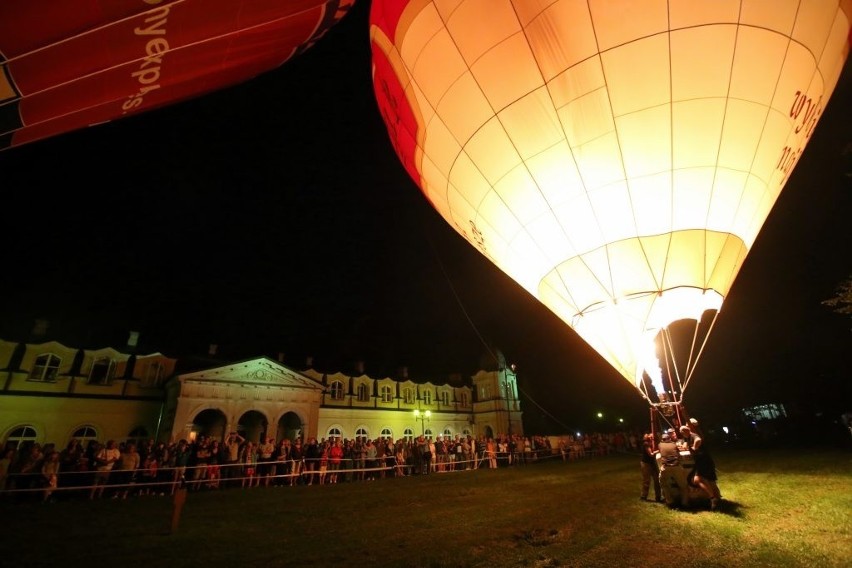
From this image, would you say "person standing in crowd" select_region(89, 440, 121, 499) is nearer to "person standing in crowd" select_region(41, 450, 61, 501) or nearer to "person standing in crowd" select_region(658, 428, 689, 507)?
"person standing in crowd" select_region(41, 450, 61, 501)

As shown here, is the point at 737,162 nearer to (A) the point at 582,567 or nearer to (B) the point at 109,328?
(A) the point at 582,567

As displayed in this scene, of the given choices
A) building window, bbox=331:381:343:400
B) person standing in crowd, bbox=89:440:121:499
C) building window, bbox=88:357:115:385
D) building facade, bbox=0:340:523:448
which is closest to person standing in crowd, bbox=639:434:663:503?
person standing in crowd, bbox=89:440:121:499

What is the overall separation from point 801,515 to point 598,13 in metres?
6.71

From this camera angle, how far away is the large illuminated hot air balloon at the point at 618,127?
425 centimetres

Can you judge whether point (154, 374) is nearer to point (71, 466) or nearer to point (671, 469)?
point (71, 466)

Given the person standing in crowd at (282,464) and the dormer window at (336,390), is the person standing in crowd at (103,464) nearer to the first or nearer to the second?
the person standing in crowd at (282,464)

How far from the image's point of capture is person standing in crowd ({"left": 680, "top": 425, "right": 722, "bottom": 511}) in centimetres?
588

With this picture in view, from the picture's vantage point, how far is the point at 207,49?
529 centimetres

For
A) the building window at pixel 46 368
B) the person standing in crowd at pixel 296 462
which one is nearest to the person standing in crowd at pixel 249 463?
the person standing in crowd at pixel 296 462

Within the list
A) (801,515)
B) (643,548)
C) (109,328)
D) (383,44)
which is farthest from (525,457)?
(109,328)

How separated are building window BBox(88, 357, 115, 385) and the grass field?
16.1m

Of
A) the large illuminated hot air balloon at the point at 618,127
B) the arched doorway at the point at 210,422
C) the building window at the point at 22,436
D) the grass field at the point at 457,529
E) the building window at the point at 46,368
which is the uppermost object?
the building window at the point at 46,368

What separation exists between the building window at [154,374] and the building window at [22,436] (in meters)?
4.72

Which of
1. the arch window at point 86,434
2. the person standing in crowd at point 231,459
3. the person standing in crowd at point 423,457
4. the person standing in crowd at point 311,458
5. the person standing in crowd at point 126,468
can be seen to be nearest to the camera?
the person standing in crowd at point 126,468
